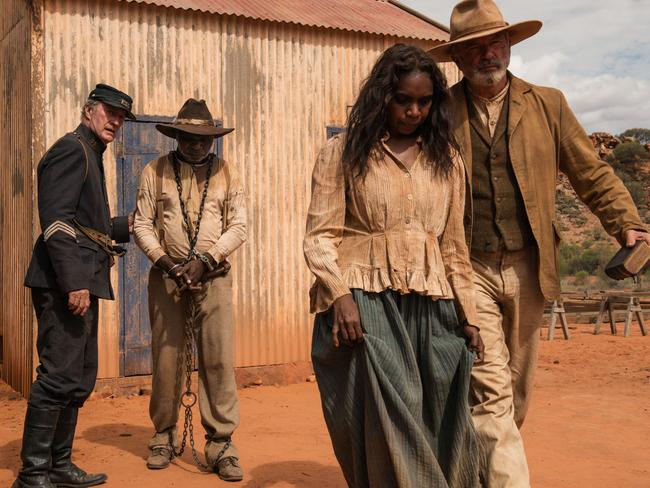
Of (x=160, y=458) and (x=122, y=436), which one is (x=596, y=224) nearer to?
(x=122, y=436)

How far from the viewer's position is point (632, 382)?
9805 mm

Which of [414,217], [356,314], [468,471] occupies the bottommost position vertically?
[468,471]

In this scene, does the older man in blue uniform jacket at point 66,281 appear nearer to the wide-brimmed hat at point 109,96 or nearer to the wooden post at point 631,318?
the wide-brimmed hat at point 109,96

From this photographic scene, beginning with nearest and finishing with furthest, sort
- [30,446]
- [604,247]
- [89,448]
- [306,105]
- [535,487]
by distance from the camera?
[30,446]
[535,487]
[89,448]
[306,105]
[604,247]

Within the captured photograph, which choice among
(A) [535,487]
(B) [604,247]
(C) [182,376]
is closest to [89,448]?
(C) [182,376]

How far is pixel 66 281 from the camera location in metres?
4.67

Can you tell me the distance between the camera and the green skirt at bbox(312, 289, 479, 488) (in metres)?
3.23

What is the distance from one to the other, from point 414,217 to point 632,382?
7332mm

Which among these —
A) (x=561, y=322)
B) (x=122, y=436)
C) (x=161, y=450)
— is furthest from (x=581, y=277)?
(x=161, y=450)

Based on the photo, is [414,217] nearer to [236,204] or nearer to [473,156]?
[473,156]

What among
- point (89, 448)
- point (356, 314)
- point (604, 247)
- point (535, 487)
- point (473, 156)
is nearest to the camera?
point (356, 314)

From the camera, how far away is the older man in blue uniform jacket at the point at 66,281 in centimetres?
473

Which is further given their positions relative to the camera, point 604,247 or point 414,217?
point 604,247

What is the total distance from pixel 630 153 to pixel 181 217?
40632mm
